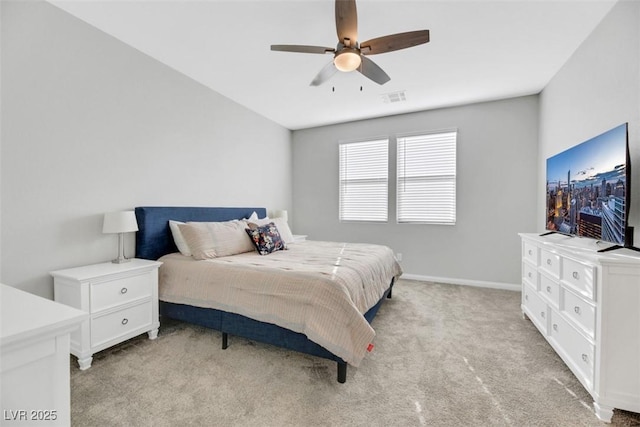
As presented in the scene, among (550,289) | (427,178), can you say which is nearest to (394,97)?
(427,178)

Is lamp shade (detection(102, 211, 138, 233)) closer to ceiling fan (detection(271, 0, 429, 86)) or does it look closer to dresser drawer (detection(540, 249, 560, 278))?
ceiling fan (detection(271, 0, 429, 86))

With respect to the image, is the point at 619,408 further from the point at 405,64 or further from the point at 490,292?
the point at 405,64

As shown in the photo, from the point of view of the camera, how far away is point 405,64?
296cm

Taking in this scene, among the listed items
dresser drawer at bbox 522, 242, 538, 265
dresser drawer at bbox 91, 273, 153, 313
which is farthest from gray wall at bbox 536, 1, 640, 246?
dresser drawer at bbox 91, 273, 153, 313

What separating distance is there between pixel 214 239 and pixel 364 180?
2.88 m

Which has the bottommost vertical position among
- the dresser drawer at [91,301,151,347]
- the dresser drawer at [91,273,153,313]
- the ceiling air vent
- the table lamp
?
the dresser drawer at [91,301,151,347]

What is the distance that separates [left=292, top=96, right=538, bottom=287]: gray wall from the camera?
382cm

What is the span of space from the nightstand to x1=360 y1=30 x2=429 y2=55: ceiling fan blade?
2.52 m

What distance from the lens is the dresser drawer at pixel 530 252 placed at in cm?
253

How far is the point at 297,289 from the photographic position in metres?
1.99

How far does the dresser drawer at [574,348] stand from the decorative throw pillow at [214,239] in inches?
110

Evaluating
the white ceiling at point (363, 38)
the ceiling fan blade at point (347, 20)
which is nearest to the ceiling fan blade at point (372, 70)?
the ceiling fan blade at point (347, 20)

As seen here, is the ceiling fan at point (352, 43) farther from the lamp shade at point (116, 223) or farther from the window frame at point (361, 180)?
the window frame at point (361, 180)

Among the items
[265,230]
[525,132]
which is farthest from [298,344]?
[525,132]
